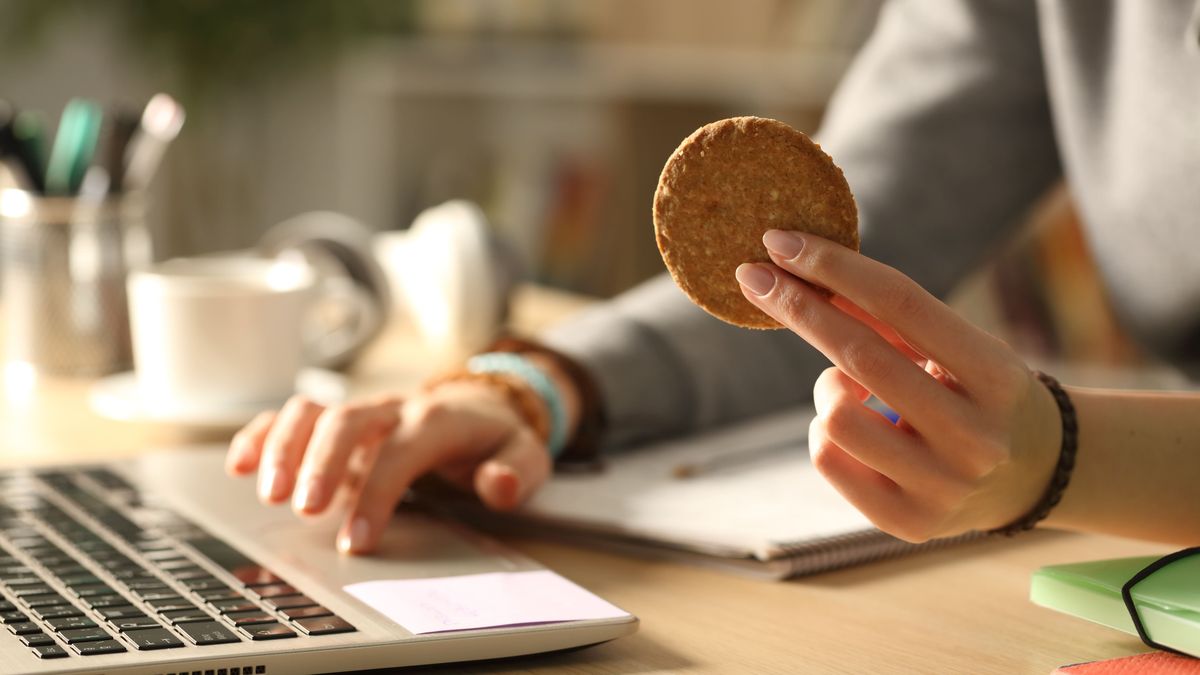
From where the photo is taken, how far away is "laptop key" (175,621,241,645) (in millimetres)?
527

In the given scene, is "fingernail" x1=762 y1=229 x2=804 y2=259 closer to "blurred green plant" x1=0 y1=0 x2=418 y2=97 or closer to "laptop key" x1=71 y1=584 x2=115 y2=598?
"laptop key" x1=71 y1=584 x2=115 y2=598

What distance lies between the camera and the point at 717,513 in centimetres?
76

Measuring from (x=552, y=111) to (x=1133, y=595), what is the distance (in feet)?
9.73

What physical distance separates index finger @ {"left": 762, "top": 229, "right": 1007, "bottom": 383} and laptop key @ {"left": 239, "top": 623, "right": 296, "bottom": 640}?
9.7 inches

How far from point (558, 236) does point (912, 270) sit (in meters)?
2.42

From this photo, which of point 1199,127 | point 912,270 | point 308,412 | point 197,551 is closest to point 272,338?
point 308,412

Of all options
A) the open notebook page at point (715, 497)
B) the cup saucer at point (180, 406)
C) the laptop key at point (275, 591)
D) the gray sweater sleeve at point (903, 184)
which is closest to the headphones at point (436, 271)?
the cup saucer at point (180, 406)

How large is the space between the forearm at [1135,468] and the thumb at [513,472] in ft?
0.96

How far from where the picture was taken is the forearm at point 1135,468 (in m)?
0.61

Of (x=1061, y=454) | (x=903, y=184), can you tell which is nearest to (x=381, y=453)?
(x=1061, y=454)

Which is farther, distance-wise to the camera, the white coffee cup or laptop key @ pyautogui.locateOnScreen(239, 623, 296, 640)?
the white coffee cup

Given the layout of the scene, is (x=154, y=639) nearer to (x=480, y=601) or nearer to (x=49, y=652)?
(x=49, y=652)

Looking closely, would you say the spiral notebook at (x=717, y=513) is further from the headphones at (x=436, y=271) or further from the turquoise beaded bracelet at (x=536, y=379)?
the headphones at (x=436, y=271)

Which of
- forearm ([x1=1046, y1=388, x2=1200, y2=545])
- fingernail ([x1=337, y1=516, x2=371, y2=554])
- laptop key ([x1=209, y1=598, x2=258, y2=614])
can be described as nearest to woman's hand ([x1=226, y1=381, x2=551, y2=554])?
fingernail ([x1=337, y1=516, x2=371, y2=554])
